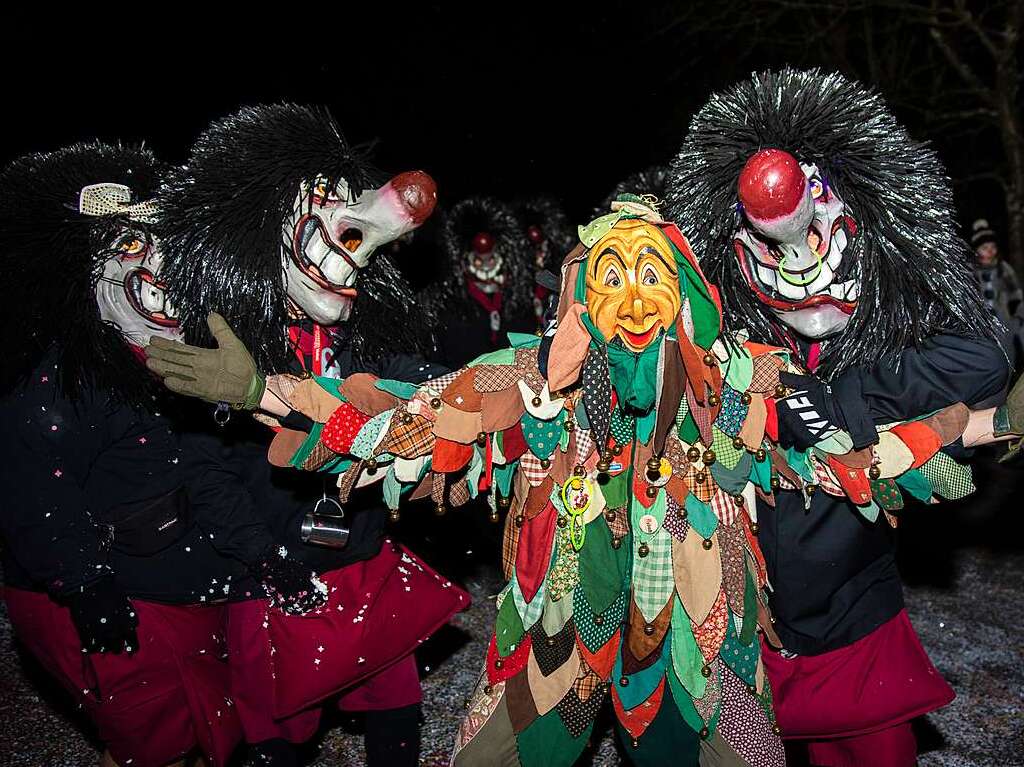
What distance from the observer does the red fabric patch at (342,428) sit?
6.70 ft

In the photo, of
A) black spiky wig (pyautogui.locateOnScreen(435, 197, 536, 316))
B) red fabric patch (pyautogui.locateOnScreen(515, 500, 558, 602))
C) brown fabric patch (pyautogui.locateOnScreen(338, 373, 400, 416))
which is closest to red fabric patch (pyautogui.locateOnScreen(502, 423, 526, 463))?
red fabric patch (pyautogui.locateOnScreen(515, 500, 558, 602))

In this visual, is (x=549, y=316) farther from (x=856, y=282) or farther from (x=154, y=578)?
(x=154, y=578)

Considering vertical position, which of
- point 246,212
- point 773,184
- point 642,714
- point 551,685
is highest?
point 246,212

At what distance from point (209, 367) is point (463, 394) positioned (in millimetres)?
506

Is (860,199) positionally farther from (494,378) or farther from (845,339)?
(494,378)

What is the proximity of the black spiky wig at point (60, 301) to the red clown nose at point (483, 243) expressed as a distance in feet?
12.7

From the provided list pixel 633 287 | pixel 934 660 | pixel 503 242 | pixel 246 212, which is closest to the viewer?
pixel 633 287

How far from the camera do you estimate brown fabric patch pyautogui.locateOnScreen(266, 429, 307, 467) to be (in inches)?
82.0

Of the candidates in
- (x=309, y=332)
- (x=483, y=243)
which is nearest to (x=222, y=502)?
(x=309, y=332)

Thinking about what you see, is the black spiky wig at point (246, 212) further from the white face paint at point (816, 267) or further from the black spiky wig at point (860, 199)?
the white face paint at point (816, 267)

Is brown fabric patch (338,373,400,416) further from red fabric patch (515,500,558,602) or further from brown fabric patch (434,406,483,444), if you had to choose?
red fabric patch (515,500,558,602)

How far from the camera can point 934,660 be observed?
3701 mm

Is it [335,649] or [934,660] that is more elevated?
[335,649]

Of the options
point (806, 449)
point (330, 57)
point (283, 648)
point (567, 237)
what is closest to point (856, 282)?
point (806, 449)
